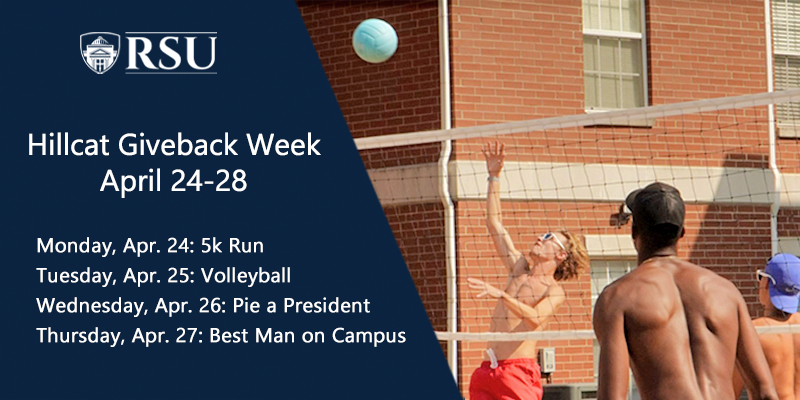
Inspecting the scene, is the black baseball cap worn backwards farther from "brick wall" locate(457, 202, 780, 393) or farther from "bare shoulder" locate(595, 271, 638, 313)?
"brick wall" locate(457, 202, 780, 393)

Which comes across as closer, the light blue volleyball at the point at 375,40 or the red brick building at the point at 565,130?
the red brick building at the point at 565,130

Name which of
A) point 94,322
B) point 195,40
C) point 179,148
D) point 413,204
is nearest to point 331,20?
point 413,204

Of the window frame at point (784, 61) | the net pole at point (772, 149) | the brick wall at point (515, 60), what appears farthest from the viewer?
the window frame at point (784, 61)

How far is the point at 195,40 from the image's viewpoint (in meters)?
11.2

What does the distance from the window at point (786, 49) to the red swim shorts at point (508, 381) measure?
7.24m

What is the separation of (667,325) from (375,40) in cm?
940

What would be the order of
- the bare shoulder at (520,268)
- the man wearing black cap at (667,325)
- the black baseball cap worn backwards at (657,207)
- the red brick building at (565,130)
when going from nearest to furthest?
the man wearing black cap at (667,325) < the black baseball cap worn backwards at (657,207) < the bare shoulder at (520,268) < the red brick building at (565,130)

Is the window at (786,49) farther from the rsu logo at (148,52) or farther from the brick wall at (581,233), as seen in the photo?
the rsu logo at (148,52)

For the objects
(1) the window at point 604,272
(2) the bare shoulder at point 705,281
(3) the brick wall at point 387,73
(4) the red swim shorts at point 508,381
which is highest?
(3) the brick wall at point 387,73

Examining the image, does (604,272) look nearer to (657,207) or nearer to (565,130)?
(565,130)

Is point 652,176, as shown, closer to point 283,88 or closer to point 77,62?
point 283,88

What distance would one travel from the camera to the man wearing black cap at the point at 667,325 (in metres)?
4.59

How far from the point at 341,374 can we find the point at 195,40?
2936mm

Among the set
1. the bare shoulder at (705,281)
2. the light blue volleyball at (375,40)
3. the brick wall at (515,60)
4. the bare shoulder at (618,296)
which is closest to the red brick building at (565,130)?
the brick wall at (515,60)
